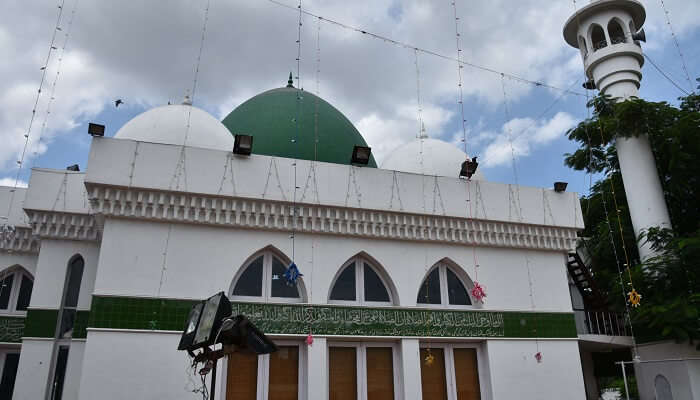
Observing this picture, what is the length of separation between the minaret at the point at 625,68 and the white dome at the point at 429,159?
3.91m

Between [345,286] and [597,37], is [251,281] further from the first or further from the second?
[597,37]

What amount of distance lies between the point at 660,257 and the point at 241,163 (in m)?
9.33

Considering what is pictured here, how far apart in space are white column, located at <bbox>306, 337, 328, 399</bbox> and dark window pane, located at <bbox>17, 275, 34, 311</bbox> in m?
5.65

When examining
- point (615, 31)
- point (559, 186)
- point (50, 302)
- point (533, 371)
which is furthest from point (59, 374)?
point (615, 31)

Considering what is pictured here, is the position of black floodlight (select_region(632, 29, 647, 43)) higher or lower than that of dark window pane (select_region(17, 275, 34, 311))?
higher

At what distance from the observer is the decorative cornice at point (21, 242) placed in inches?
391

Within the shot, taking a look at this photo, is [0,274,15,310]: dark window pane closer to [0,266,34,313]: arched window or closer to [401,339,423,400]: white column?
[0,266,34,313]: arched window

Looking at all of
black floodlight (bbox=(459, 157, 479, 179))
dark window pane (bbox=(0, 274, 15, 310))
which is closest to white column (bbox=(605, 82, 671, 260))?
black floodlight (bbox=(459, 157, 479, 179))

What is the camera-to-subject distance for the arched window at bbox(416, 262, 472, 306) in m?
9.84

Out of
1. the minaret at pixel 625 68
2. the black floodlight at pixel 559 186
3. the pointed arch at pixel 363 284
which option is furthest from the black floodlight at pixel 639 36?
the pointed arch at pixel 363 284

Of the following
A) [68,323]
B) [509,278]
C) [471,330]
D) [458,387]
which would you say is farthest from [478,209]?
[68,323]

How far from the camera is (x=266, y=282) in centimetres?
892

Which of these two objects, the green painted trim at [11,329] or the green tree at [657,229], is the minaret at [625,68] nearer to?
the green tree at [657,229]

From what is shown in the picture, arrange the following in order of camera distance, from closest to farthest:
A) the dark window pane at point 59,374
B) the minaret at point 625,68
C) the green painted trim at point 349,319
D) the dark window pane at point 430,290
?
the green painted trim at point 349,319, the dark window pane at point 59,374, the dark window pane at point 430,290, the minaret at point 625,68
